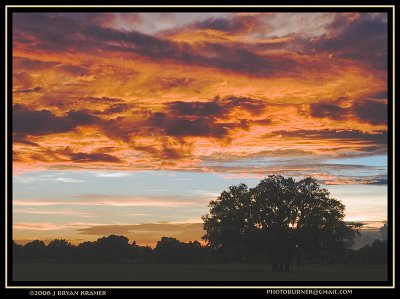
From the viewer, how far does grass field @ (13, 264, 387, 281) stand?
5534cm

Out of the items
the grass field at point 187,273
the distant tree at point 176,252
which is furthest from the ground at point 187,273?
the distant tree at point 176,252

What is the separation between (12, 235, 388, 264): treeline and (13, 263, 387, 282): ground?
123 cm

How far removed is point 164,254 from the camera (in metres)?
79.1

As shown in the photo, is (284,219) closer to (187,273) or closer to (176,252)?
(187,273)

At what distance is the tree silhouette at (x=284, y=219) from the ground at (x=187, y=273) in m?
2.72

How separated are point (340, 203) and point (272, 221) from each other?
779 cm

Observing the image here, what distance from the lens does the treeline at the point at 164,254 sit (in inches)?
2729

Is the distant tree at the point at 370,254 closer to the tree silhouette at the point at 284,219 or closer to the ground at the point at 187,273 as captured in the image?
the ground at the point at 187,273

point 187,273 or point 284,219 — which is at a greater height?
point 284,219

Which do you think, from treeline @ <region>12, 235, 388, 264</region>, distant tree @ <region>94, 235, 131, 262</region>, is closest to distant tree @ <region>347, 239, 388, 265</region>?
treeline @ <region>12, 235, 388, 264</region>

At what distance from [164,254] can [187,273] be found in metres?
15.2

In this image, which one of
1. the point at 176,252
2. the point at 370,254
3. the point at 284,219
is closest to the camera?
the point at 284,219

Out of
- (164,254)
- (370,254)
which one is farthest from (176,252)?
(370,254)
